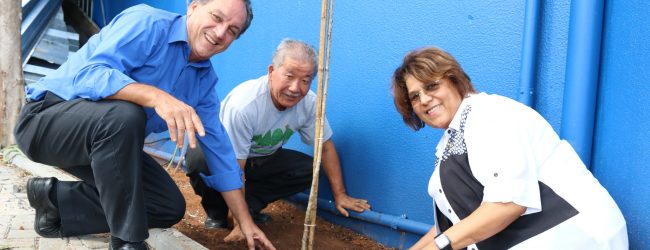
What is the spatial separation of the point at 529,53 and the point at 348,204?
1.48 metres

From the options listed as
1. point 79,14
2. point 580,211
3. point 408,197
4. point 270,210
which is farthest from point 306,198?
point 79,14

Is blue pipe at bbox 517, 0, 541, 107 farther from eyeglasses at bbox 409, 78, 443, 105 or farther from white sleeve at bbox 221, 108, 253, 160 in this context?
white sleeve at bbox 221, 108, 253, 160

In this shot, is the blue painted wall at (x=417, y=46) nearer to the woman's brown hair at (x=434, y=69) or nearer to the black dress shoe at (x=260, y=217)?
the black dress shoe at (x=260, y=217)

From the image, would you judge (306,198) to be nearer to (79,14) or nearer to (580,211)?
(580,211)

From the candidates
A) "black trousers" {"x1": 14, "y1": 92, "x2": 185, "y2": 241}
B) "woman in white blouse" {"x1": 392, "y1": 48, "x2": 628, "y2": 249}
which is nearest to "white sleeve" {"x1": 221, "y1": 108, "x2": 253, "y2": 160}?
"black trousers" {"x1": 14, "y1": 92, "x2": 185, "y2": 241}

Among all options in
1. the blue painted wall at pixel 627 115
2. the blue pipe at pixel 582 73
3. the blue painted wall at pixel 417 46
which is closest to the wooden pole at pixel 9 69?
the blue painted wall at pixel 417 46

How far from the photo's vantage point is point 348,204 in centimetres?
374

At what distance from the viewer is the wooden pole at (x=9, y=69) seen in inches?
223

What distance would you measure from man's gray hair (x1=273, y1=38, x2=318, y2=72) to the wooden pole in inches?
131

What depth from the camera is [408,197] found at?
11.1 feet

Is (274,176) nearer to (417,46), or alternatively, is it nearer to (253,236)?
(253,236)

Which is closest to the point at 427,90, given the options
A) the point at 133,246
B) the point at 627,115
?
the point at 627,115

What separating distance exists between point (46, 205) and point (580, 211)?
90.5 inches

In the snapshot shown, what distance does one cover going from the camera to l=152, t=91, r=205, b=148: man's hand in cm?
229
